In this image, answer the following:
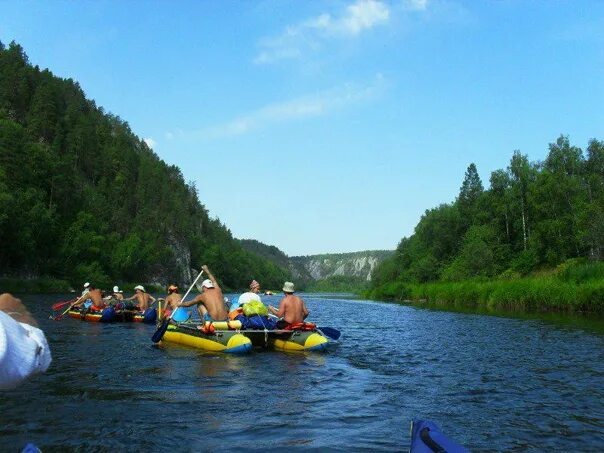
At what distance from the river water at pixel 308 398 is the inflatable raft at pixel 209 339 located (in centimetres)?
30

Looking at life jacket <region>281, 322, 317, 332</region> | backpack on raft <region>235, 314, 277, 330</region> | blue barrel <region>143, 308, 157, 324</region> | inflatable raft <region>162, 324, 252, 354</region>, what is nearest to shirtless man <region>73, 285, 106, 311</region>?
blue barrel <region>143, 308, 157, 324</region>

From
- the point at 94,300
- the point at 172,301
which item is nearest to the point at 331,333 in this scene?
the point at 172,301

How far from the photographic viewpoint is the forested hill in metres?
66.6

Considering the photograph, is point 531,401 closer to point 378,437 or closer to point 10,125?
point 378,437

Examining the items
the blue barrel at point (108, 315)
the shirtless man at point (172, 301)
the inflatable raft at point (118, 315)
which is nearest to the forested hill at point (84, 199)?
the inflatable raft at point (118, 315)

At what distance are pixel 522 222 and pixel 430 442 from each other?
237ft

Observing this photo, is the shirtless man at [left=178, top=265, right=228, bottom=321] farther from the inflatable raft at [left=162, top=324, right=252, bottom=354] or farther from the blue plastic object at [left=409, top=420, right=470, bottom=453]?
the blue plastic object at [left=409, top=420, right=470, bottom=453]

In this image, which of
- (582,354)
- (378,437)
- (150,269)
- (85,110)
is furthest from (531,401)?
(85,110)

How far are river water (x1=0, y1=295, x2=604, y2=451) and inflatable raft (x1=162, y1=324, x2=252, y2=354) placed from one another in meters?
0.30

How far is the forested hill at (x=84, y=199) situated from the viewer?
218 ft

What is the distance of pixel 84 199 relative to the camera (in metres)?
95.0

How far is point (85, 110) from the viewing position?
13612 centimetres

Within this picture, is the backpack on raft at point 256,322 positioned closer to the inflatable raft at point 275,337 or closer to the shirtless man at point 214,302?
the inflatable raft at point 275,337

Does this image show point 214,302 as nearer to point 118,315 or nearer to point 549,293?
point 118,315
